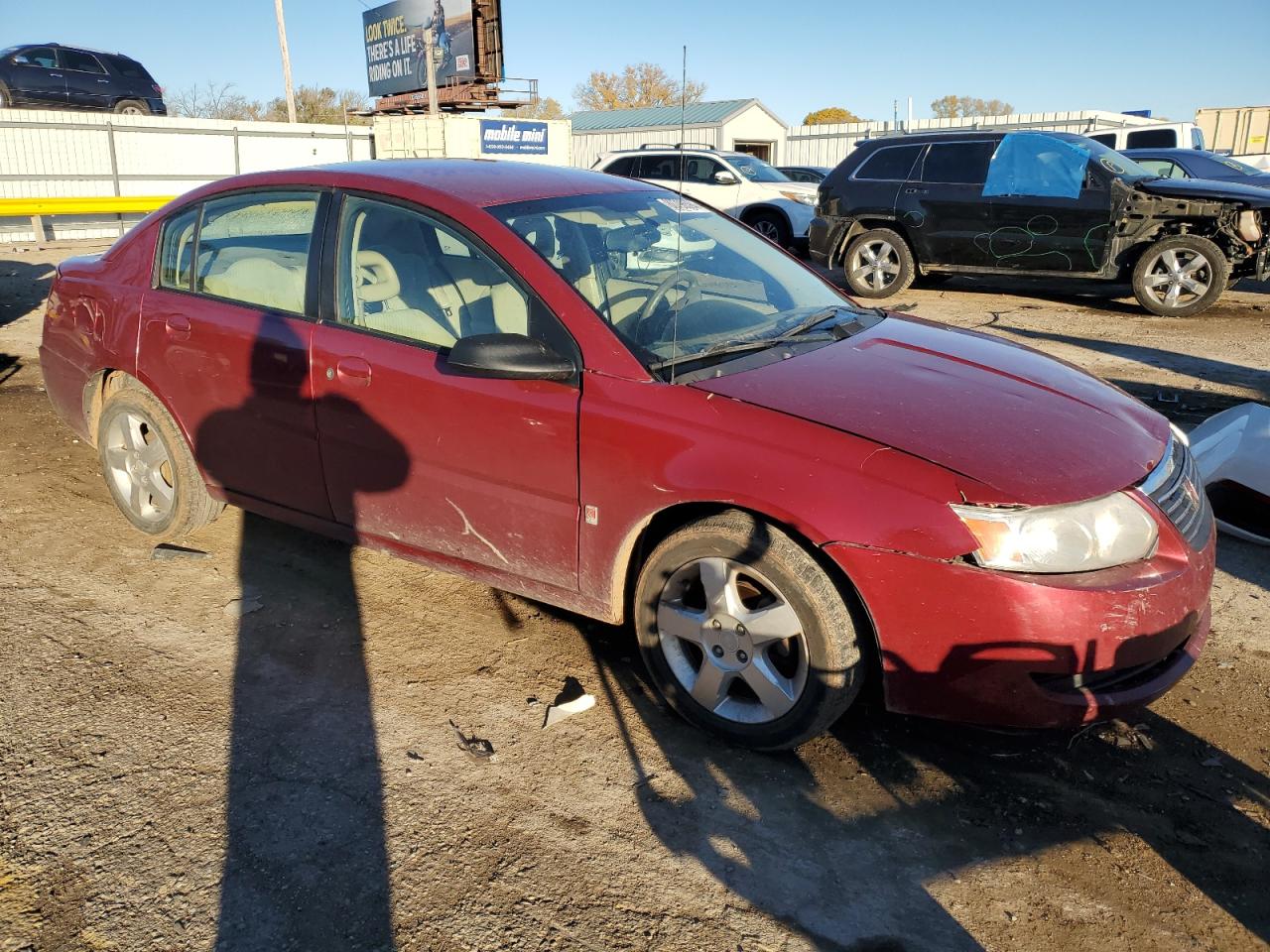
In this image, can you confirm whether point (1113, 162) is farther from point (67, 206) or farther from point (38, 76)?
point (38, 76)

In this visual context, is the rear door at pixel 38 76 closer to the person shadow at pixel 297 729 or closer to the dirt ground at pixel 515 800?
the person shadow at pixel 297 729

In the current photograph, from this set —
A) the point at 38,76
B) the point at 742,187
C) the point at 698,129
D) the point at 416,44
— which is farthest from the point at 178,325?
the point at 416,44

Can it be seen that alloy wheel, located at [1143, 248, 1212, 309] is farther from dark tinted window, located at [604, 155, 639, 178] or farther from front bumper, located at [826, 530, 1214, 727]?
front bumper, located at [826, 530, 1214, 727]

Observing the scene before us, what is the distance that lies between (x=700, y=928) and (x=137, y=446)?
11.3 ft

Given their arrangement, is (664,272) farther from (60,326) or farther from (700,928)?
(60,326)

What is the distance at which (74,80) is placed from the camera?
23141 millimetres

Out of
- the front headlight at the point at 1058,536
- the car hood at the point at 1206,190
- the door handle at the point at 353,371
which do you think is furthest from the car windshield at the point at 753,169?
the front headlight at the point at 1058,536

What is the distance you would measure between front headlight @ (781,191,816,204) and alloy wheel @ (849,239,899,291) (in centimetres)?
370

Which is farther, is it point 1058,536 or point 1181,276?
point 1181,276

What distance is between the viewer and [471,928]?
2.33 meters

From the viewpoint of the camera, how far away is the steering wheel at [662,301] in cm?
320

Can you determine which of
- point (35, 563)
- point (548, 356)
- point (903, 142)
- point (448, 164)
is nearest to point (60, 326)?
point (35, 563)

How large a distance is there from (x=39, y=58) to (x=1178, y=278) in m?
24.2

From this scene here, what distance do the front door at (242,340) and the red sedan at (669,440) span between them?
0.01 m
